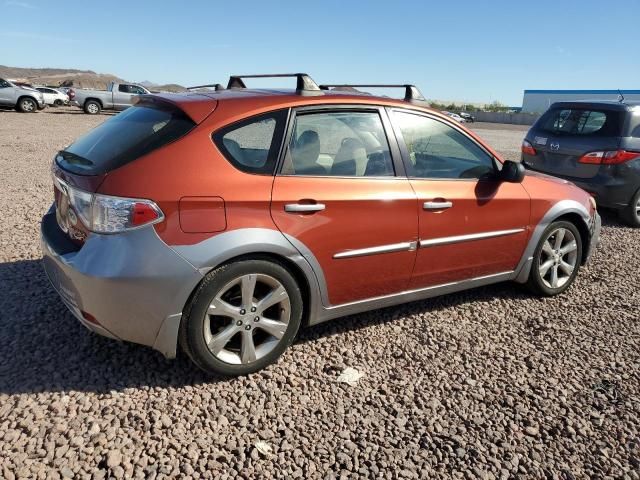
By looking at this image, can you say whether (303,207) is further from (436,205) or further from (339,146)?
(436,205)

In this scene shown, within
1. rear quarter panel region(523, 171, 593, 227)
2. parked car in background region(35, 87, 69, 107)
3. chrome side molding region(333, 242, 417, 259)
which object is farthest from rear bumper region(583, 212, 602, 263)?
parked car in background region(35, 87, 69, 107)

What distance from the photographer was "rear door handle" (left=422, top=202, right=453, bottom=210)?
138 inches

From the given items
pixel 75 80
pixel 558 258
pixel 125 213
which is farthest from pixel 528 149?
pixel 75 80

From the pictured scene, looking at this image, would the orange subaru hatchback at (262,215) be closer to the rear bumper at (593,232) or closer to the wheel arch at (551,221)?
the wheel arch at (551,221)

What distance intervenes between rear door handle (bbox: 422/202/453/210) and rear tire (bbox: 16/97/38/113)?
89.1ft

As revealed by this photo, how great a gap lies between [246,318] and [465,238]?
1.76 metres

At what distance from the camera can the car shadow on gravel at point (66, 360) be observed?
2957mm

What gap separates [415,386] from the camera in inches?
122

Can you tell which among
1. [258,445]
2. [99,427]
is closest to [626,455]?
[258,445]

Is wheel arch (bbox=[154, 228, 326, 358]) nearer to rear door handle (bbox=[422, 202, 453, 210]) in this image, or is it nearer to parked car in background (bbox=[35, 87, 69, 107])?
rear door handle (bbox=[422, 202, 453, 210])

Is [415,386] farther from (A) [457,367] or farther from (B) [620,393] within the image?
(B) [620,393]

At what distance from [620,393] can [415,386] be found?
4.15ft

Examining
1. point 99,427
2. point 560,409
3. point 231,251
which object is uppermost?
point 231,251

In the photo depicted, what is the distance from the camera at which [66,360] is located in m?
3.16
